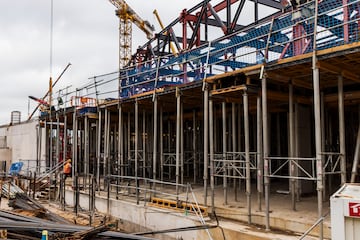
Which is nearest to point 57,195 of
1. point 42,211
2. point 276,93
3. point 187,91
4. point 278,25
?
point 42,211

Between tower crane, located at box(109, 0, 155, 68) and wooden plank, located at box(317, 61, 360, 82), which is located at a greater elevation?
tower crane, located at box(109, 0, 155, 68)

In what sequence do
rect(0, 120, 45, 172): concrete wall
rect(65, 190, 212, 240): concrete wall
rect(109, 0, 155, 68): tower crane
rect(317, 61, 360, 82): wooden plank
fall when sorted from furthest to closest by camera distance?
rect(109, 0, 155, 68): tower crane, rect(0, 120, 45, 172): concrete wall, rect(65, 190, 212, 240): concrete wall, rect(317, 61, 360, 82): wooden plank

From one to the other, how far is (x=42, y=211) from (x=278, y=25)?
32.9ft

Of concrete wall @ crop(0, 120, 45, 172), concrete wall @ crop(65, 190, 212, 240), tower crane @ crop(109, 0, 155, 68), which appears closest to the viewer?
concrete wall @ crop(65, 190, 212, 240)

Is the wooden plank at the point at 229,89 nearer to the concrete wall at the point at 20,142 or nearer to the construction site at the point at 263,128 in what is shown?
the construction site at the point at 263,128

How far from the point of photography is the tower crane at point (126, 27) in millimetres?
54344

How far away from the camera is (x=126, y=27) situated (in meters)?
56.7

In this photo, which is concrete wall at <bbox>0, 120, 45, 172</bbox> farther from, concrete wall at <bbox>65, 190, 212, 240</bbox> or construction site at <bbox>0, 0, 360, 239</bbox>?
concrete wall at <bbox>65, 190, 212, 240</bbox>

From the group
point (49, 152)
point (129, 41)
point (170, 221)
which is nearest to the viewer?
point (170, 221)

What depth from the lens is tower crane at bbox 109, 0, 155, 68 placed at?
5434 cm

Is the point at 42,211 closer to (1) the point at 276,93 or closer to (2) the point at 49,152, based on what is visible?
(1) the point at 276,93

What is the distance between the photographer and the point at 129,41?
56.8 meters

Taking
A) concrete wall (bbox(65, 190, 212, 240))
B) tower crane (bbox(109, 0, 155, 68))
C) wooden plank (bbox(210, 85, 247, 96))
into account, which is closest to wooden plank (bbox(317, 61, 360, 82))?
wooden plank (bbox(210, 85, 247, 96))

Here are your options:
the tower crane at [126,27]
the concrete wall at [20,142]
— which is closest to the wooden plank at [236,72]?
the concrete wall at [20,142]
